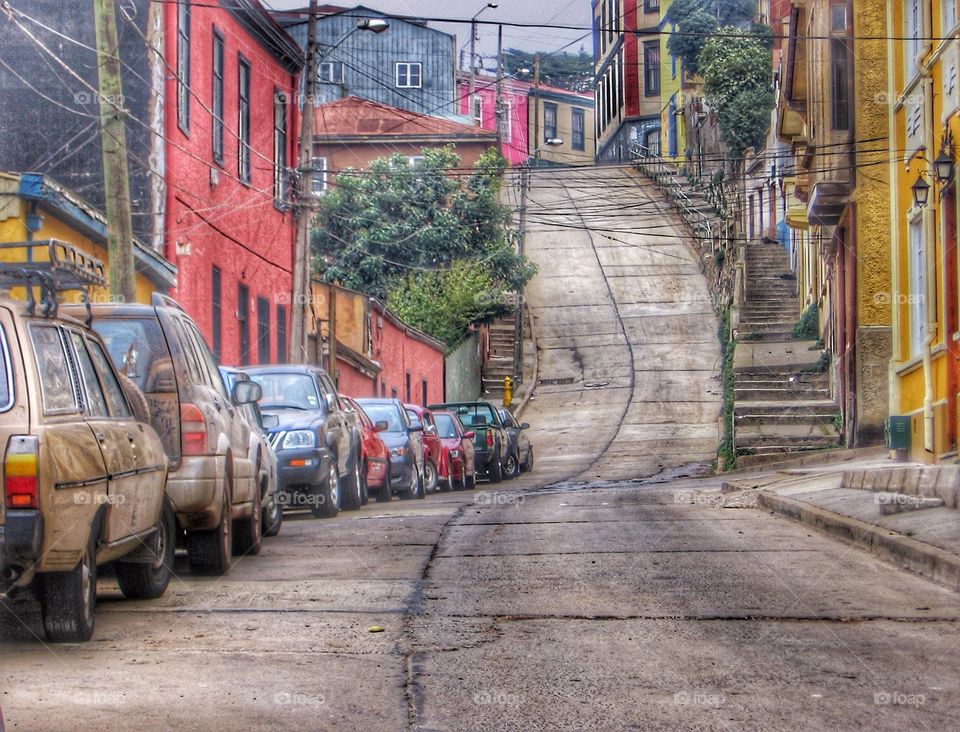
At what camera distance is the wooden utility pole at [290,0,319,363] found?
2583 centimetres

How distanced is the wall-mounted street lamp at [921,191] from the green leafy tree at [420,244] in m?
31.4

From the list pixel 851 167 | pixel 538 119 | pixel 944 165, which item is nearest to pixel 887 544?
pixel 944 165

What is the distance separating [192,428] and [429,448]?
48.8ft

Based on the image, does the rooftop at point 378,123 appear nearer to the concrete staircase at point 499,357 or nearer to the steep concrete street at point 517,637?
the concrete staircase at point 499,357

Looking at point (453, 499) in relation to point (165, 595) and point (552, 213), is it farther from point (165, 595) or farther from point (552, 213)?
point (552, 213)

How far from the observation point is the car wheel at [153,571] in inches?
364

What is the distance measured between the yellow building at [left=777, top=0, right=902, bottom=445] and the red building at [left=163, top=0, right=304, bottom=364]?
10360 millimetres

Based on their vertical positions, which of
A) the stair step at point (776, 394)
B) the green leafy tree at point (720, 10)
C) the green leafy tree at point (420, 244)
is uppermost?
the green leafy tree at point (720, 10)

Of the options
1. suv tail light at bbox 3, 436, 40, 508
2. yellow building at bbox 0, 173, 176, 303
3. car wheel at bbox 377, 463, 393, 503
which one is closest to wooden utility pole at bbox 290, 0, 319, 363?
yellow building at bbox 0, 173, 176, 303

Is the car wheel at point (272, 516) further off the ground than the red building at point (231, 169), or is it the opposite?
the red building at point (231, 169)

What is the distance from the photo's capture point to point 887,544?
38.5 ft

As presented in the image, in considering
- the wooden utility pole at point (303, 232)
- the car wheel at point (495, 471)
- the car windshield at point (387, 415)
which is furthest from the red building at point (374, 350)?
the car windshield at point (387, 415)

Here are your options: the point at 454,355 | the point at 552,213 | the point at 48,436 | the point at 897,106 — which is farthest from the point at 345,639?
the point at 552,213

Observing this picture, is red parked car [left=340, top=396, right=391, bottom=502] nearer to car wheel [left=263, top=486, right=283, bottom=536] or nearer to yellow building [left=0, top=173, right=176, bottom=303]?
yellow building [left=0, top=173, right=176, bottom=303]
